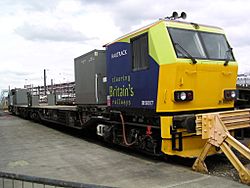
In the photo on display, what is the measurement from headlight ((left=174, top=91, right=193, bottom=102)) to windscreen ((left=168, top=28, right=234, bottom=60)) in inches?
29.3

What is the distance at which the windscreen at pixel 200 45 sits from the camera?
266 inches

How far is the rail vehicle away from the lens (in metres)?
6.49

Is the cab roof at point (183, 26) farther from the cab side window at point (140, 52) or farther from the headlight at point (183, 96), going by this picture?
the headlight at point (183, 96)

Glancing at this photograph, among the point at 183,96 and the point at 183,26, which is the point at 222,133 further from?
the point at 183,26

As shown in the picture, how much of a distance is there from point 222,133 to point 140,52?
270 centimetres

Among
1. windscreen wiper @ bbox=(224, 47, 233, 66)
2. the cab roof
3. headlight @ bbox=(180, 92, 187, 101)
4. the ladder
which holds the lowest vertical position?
the ladder

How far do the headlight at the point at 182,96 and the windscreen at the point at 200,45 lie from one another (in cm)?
74

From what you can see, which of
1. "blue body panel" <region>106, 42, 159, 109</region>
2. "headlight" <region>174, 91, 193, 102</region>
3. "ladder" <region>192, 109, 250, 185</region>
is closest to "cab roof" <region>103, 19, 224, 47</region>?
"blue body panel" <region>106, 42, 159, 109</region>

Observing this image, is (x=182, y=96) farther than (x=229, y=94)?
No

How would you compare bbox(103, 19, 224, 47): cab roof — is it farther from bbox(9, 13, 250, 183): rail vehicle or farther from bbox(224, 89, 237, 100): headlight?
bbox(224, 89, 237, 100): headlight

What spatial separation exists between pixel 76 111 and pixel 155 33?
568cm

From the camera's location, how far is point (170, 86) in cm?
648

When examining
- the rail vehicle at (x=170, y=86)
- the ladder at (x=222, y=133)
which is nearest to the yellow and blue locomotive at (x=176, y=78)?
the rail vehicle at (x=170, y=86)

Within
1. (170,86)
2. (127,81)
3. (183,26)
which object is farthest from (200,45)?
(127,81)
